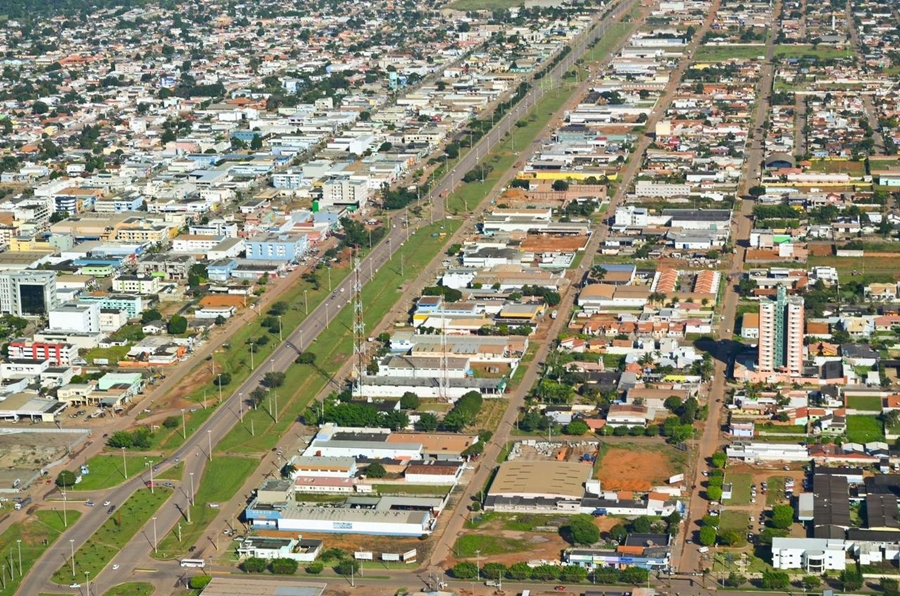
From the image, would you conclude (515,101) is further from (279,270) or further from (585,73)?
(279,270)

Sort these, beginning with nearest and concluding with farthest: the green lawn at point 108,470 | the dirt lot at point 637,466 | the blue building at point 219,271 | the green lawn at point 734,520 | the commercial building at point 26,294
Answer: the green lawn at point 734,520 → the dirt lot at point 637,466 → the green lawn at point 108,470 → the commercial building at point 26,294 → the blue building at point 219,271

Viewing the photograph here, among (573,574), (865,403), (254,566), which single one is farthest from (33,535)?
(865,403)

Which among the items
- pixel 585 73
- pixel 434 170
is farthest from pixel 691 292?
pixel 585 73

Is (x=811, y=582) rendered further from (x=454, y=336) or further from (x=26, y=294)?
(x=26, y=294)

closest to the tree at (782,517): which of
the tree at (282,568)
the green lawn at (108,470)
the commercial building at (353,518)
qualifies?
the commercial building at (353,518)

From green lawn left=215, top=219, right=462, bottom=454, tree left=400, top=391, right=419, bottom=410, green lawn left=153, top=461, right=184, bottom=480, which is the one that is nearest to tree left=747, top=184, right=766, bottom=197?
green lawn left=215, top=219, right=462, bottom=454

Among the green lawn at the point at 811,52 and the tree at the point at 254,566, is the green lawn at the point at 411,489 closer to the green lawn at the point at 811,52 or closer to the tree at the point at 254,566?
the tree at the point at 254,566
